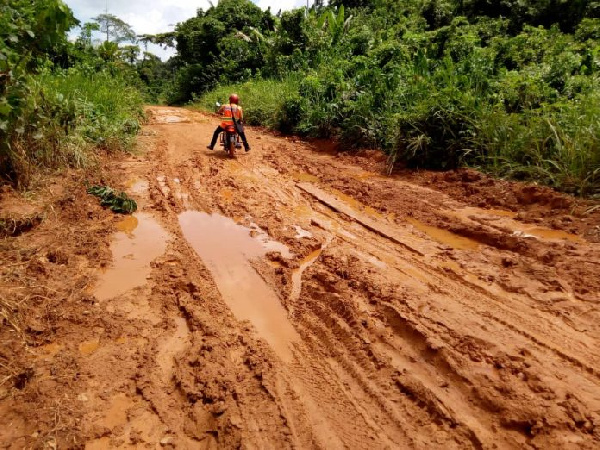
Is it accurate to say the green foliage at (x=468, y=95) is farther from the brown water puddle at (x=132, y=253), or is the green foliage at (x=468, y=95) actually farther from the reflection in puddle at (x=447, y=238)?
the brown water puddle at (x=132, y=253)

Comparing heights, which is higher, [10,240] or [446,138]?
[446,138]

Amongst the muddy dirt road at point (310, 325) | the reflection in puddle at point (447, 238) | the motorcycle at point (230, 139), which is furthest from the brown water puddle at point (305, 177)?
the reflection in puddle at point (447, 238)

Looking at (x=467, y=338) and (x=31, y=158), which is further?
(x=31, y=158)

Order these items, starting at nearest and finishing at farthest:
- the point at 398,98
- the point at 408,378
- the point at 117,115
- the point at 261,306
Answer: the point at 408,378 < the point at 261,306 < the point at 398,98 < the point at 117,115

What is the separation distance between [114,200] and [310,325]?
335 cm

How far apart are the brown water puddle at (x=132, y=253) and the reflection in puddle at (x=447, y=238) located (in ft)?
9.34

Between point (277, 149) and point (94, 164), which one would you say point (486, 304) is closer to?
point (94, 164)

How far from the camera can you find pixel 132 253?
396cm

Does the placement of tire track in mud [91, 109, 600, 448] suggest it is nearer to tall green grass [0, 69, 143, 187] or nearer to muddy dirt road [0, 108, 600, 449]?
muddy dirt road [0, 108, 600, 449]

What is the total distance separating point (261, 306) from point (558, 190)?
3.94 metres

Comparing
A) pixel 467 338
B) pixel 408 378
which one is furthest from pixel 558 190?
pixel 408 378

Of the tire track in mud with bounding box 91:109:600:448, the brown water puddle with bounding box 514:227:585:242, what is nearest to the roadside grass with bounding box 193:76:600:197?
the brown water puddle with bounding box 514:227:585:242

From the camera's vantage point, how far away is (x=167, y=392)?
2.31m

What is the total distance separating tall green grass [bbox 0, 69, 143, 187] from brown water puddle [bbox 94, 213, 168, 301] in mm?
1570
